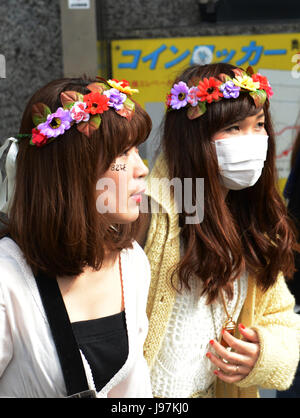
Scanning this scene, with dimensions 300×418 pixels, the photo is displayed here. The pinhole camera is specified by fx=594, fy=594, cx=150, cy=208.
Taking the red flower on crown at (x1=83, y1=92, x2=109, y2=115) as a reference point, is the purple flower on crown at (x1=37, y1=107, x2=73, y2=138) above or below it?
below

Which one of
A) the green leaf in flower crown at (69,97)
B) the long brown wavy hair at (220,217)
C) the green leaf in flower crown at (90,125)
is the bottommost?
the long brown wavy hair at (220,217)

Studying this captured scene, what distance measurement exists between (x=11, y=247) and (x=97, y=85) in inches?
21.8

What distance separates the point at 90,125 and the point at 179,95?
2.08ft

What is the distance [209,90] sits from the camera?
7.17 feet

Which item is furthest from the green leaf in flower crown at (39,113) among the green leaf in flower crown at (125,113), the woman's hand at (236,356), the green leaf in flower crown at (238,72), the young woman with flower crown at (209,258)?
the woman's hand at (236,356)

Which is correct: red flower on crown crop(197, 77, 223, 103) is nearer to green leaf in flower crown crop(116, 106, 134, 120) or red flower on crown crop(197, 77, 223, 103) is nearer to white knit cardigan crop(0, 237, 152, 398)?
green leaf in flower crown crop(116, 106, 134, 120)

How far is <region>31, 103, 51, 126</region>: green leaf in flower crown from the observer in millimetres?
1742

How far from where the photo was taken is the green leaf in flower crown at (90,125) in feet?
5.63

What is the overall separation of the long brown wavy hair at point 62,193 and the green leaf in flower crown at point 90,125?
0.05 feet

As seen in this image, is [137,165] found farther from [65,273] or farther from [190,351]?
[190,351]

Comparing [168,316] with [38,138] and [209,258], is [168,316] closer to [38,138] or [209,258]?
[209,258]

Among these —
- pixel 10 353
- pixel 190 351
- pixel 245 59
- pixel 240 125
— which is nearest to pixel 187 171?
pixel 240 125

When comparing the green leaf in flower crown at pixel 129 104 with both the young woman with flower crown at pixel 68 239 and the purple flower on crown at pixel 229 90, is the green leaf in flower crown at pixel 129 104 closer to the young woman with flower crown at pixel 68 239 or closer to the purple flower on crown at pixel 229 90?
the young woman with flower crown at pixel 68 239

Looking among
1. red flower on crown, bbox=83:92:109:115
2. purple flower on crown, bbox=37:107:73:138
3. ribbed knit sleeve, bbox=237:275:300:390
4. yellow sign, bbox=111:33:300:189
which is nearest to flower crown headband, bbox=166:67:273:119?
red flower on crown, bbox=83:92:109:115
